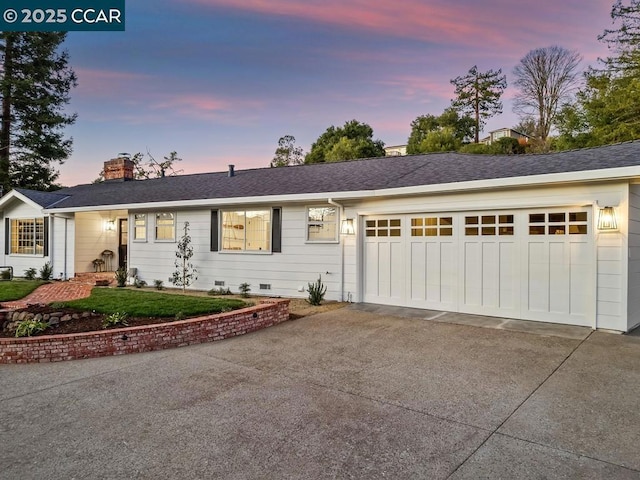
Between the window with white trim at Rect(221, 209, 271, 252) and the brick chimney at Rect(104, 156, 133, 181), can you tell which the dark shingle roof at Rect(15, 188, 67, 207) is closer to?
the brick chimney at Rect(104, 156, 133, 181)

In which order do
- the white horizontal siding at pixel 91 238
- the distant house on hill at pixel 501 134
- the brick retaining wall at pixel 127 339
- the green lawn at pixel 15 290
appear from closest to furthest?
the brick retaining wall at pixel 127 339, the green lawn at pixel 15 290, the white horizontal siding at pixel 91 238, the distant house on hill at pixel 501 134

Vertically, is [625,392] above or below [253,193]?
below

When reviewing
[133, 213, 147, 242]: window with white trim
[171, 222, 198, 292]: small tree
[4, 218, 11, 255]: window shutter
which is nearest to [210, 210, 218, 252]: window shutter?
[171, 222, 198, 292]: small tree

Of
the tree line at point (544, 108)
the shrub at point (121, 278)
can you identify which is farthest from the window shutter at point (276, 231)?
the tree line at point (544, 108)

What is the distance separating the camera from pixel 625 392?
12.2 feet

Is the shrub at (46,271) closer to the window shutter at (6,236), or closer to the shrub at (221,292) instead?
the window shutter at (6,236)

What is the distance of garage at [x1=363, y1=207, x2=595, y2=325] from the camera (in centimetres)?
627

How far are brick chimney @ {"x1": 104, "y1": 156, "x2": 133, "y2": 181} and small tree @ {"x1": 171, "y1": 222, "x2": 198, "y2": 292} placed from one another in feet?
27.9

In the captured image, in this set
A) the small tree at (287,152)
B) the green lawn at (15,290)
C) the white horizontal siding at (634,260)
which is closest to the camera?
the white horizontal siding at (634,260)

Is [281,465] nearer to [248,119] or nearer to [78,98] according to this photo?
[248,119]

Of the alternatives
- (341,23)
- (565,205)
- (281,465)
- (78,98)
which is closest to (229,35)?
(341,23)

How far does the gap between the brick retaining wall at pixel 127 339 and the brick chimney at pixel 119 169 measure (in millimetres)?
14032

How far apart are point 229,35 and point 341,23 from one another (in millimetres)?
3516

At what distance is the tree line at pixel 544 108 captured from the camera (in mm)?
18031
